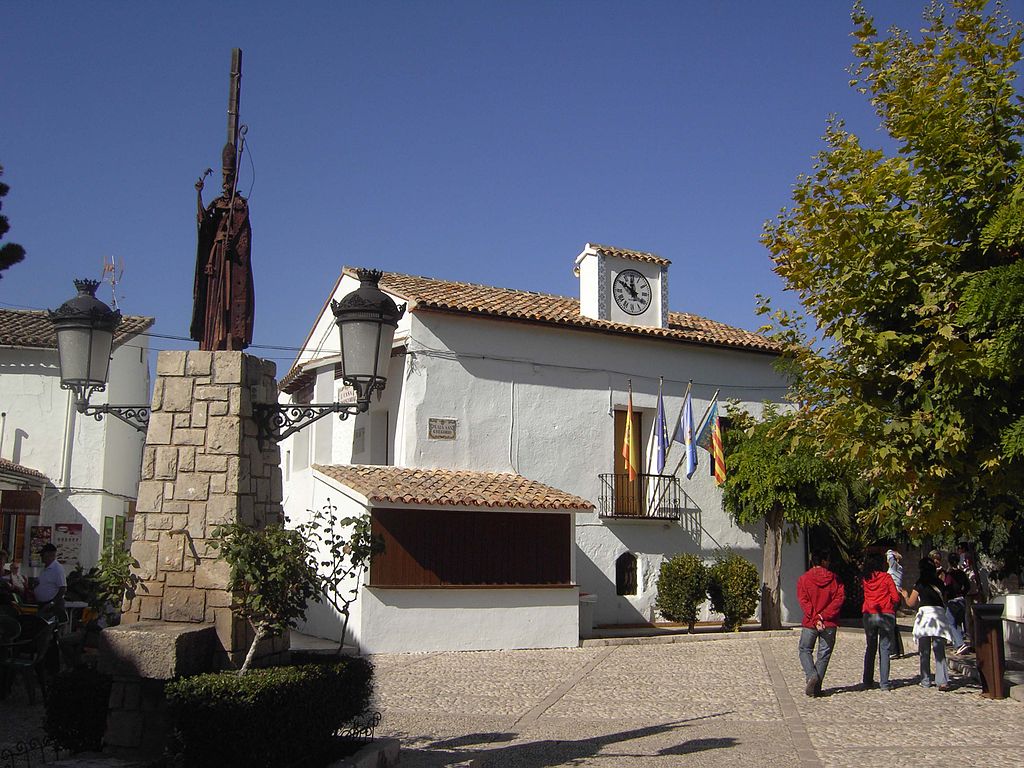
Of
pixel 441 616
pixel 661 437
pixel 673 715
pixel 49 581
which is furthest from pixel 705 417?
pixel 49 581

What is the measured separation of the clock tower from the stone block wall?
12995 mm

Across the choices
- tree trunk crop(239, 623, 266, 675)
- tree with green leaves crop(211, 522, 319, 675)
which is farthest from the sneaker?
tree trunk crop(239, 623, 266, 675)

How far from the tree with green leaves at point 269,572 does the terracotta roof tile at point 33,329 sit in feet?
56.8

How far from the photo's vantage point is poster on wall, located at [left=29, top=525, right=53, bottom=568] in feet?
66.4

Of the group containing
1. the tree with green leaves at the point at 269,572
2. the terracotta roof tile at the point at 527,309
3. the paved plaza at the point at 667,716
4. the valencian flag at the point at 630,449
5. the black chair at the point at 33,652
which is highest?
the terracotta roof tile at the point at 527,309

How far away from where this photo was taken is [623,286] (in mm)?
20047

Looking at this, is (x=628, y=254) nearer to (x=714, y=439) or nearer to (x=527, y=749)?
(x=714, y=439)

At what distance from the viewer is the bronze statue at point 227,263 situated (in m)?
7.43

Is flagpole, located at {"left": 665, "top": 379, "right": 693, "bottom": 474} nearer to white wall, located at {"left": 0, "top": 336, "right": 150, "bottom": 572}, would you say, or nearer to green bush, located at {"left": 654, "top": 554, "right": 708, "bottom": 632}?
green bush, located at {"left": 654, "top": 554, "right": 708, "bottom": 632}

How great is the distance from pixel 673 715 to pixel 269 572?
207 inches

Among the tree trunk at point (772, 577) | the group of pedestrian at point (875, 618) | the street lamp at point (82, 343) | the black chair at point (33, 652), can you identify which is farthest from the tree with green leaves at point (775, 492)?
the street lamp at point (82, 343)

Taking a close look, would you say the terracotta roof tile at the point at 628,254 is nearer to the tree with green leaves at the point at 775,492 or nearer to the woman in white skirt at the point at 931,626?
the tree with green leaves at the point at 775,492

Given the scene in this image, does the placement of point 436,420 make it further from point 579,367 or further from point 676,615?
point 676,615

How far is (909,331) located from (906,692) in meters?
5.02
